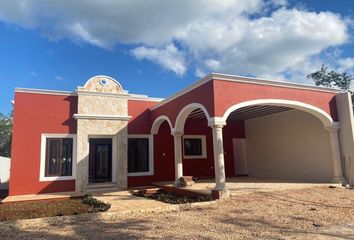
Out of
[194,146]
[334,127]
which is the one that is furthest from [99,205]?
[334,127]

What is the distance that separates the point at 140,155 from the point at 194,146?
337 cm

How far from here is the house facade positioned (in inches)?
453

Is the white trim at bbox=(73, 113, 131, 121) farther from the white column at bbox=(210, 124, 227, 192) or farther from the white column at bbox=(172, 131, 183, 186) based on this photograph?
the white column at bbox=(210, 124, 227, 192)

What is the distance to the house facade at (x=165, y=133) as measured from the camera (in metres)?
11.5

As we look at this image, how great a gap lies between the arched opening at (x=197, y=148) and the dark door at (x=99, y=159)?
4.25 metres

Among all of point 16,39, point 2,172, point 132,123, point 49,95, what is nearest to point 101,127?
point 132,123

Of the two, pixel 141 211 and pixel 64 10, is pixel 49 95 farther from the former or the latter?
pixel 141 211

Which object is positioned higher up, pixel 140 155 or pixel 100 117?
pixel 100 117

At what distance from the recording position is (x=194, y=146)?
1681 centimetres

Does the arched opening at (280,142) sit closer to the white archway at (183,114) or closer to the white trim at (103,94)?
the white archway at (183,114)

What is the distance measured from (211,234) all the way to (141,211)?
3.03 meters

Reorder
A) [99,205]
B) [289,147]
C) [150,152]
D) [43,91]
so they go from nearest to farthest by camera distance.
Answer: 1. [99,205]
2. [43,91]
3. [289,147]
4. [150,152]

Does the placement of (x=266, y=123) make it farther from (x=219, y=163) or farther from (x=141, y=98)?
(x=219, y=163)

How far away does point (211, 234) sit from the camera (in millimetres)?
5957
